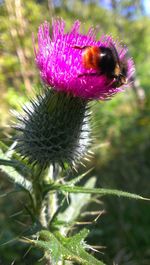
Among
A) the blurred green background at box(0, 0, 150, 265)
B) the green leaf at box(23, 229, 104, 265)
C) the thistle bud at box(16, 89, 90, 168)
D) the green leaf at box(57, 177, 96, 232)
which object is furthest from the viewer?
the blurred green background at box(0, 0, 150, 265)

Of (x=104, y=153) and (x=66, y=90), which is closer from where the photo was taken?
(x=66, y=90)

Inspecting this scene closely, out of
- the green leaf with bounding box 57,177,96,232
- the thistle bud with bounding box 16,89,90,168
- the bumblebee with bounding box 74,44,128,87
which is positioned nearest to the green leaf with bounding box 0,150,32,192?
the thistle bud with bounding box 16,89,90,168

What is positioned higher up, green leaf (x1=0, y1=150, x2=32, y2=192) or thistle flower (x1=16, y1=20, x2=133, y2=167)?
thistle flower (x1=16, y1=20, x2=133, y2=167)

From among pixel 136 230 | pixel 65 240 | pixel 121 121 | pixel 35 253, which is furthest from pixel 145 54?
pixel 65 240

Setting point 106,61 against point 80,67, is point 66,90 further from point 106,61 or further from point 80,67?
point 106,61

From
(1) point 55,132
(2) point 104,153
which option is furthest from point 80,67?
(2) point 104,153

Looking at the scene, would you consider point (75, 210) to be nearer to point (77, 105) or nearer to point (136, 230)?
point (77, 105)

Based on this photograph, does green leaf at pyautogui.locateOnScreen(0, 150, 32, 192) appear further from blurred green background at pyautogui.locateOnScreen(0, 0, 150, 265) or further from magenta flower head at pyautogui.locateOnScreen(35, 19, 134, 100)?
magenta flower head at pyautogui.locateOnScreen(35, 19, 134, 100)

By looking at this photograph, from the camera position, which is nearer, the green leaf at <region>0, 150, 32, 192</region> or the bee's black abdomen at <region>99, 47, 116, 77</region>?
the bee's black abdomen at <region>99, 47, 116, 77</region>
